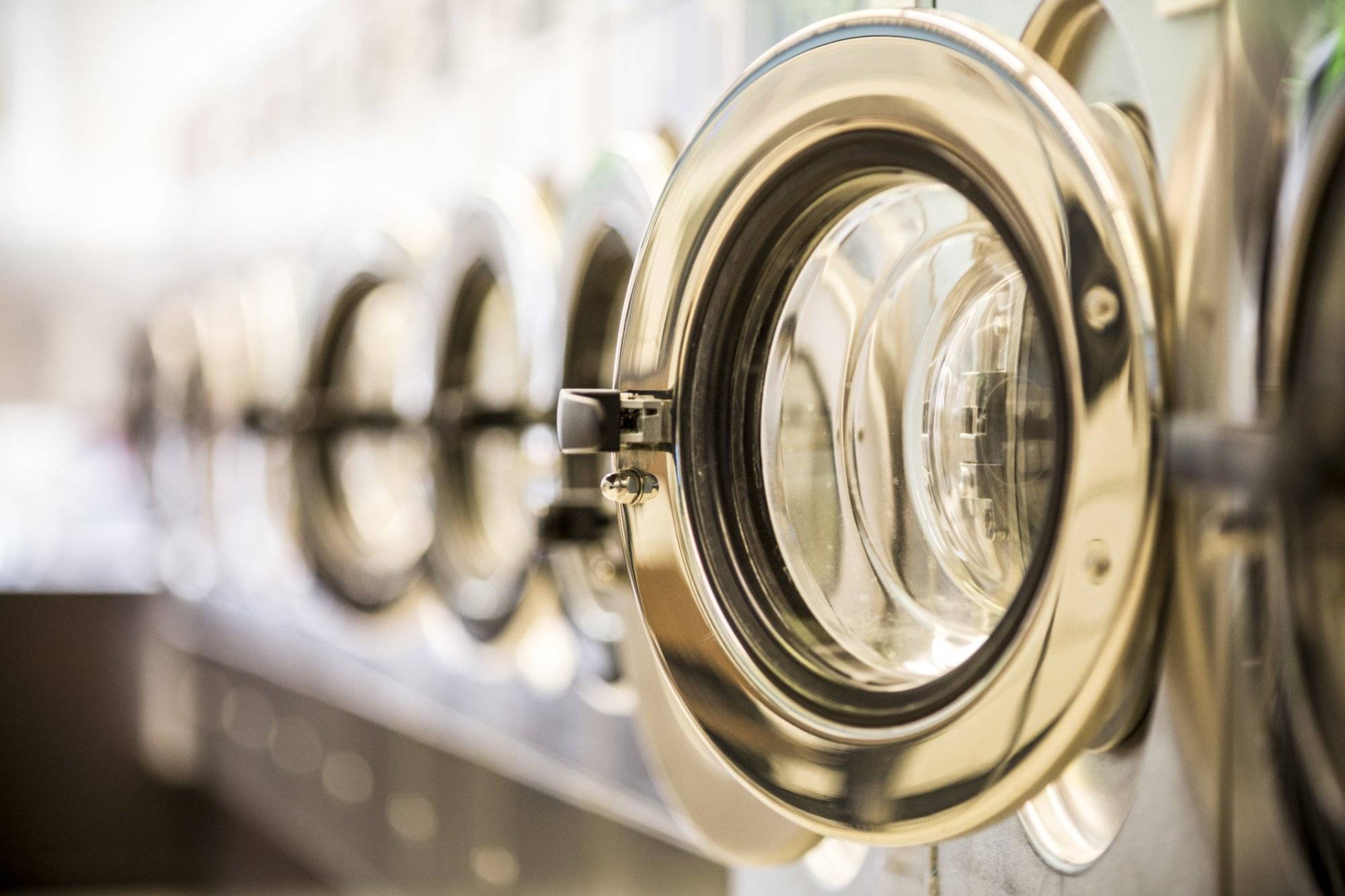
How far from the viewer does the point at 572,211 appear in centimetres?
119

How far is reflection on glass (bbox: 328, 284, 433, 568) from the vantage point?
5.75ft

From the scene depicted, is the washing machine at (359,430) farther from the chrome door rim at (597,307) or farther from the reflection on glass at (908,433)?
the reflection on glass at (908,433)

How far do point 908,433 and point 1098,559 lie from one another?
25cm

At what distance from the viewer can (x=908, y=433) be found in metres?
0.78

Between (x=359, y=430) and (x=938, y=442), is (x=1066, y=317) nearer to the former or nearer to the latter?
(x=938, y=442)

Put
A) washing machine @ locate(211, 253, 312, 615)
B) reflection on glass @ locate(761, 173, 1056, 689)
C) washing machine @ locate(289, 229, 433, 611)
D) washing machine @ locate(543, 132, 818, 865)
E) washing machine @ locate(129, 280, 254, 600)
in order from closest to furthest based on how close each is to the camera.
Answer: reflection on glass @ locate(761, 173, 1056, 689)
washing machine @ locate(543, 132, 818, 865)
washing machine @ locate(289, 229, 433, 611)
washing machine @ locate(211, 253, 312, 615)
washing machine @ locate(129, 280, 254, 600)

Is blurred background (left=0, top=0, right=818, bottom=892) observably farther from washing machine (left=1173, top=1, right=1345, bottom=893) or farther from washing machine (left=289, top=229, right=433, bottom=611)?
washing machine (left=1173, top=1, right=1345, bottom=893)

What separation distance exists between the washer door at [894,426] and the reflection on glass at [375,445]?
3.12 feet

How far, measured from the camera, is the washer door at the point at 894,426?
0.56 meters

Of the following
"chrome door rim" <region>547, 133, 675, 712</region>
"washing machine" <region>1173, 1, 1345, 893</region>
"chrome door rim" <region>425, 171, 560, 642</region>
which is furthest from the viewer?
"chrome door rim" <region>425, 171, 560, 642</region>

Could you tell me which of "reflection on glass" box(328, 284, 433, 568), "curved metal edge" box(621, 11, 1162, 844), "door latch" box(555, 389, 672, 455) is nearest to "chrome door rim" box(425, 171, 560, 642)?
"reflection on glass" box(328, 284, 433, 568)

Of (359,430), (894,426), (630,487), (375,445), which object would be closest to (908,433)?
(894,426)

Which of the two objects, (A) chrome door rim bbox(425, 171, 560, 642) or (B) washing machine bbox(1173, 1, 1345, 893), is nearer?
(B) washing machine bbox(1173, 1, 1345, 893)

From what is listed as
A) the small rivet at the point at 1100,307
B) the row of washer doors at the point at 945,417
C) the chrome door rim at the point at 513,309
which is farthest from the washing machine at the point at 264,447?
the small rivet at the point at 1100,307
